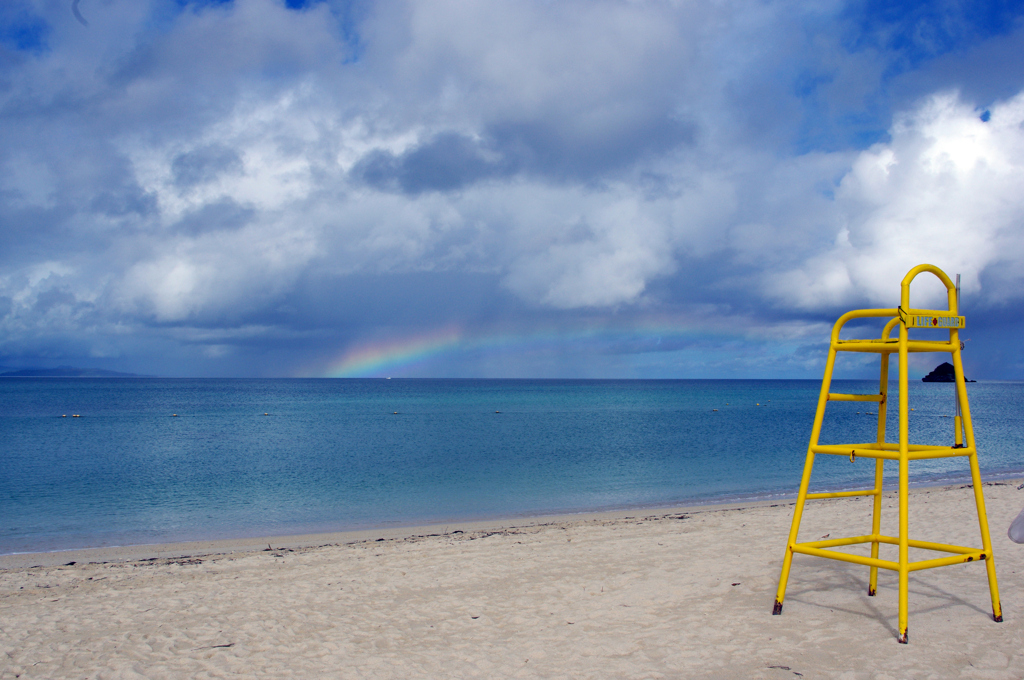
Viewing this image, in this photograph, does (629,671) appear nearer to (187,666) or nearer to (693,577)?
(693,577)

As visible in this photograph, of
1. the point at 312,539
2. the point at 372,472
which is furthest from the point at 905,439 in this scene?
the point at 372,472

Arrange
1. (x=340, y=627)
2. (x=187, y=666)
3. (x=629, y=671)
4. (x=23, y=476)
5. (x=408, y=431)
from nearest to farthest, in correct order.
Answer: (x=629, y=671) < (x=187, y=666) < (x=340, y=627) < (x=23, y=476) < (x=408, y=431)

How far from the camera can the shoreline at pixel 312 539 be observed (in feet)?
39.0

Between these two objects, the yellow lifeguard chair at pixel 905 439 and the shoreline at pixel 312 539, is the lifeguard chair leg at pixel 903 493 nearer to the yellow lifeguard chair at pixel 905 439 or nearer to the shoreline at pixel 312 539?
the yellow lifeguard chair at pixel 905 439

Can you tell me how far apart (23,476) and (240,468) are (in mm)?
7901

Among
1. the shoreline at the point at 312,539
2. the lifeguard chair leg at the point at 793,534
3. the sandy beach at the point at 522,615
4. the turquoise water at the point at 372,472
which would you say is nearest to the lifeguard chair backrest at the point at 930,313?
the lifeguard chair leg at the point at 793,534

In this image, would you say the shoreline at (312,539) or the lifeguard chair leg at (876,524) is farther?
the shoreline at (312,539)

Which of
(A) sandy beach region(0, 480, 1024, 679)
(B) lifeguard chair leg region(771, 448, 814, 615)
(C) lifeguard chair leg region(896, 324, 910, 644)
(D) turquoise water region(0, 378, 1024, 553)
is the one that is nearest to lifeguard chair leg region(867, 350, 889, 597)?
(A) sandy beach region(0, 480, 1024, 679)

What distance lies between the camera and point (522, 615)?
246 inches

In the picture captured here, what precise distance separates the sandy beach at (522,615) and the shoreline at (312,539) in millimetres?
1490

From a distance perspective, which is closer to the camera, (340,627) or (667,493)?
(340,627)

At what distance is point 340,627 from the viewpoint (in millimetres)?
6207

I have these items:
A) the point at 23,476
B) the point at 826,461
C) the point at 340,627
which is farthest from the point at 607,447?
the point at 340,627

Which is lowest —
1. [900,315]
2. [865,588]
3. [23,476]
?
[23,476]
